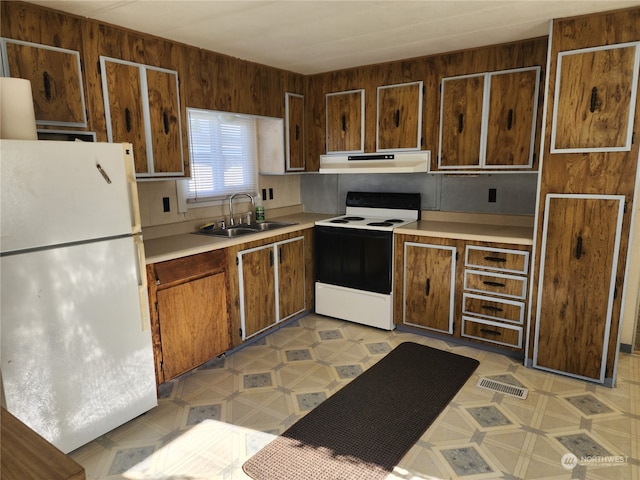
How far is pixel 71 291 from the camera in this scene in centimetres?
202

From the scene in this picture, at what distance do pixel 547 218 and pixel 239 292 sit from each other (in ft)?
7.28

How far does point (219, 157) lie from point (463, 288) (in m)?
2.33

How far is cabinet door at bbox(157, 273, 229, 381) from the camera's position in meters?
2.67

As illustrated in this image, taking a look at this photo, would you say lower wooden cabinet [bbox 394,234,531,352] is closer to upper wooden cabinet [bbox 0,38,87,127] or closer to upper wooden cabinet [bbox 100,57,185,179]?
upper wooden cabinet [bbox 100,57,185,179]

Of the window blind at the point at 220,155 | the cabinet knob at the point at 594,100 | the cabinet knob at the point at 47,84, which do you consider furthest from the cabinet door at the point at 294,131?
the cabinet knob at the point at 594,100

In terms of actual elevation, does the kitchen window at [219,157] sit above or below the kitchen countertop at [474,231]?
above

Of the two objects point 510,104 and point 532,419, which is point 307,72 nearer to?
point 510,104

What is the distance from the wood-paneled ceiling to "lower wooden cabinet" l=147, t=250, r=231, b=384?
145 centimetres

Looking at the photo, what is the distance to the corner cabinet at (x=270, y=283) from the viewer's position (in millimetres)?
3244

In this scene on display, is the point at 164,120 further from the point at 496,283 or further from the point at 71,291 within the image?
the point at 496,283

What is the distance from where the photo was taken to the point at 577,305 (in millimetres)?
2729

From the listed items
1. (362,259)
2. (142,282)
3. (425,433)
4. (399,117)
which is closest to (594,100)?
(399,117)

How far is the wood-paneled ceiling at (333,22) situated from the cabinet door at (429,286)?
1.53m

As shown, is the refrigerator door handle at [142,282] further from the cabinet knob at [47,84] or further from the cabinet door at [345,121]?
Result: the cabinet door at [345,121]
